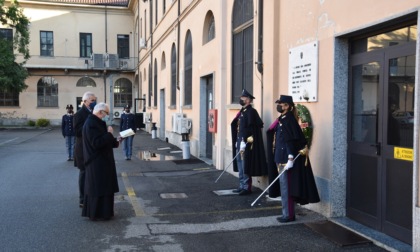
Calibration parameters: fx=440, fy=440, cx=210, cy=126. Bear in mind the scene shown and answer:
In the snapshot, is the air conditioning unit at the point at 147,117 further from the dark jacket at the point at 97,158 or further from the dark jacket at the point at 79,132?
the dark jacket at the point at 97,158

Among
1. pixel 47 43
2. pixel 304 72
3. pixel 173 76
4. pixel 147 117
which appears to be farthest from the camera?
pixel 47 43

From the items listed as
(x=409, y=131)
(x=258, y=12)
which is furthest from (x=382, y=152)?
(x=258, y=12)

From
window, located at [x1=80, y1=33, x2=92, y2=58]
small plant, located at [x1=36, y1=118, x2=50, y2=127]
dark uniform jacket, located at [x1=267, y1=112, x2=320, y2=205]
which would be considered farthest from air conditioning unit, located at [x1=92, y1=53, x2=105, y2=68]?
dark uniform jacket, located at [x1=267, y1=112, x2=320, y2=205]

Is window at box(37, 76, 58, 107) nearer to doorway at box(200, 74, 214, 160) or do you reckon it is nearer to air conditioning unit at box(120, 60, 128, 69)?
air conditioning unit at box(120, 60, 128, 69)

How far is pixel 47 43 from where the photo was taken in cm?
3741

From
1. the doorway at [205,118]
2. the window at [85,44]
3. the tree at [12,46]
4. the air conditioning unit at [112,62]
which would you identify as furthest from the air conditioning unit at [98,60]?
the doorway at [205,118]

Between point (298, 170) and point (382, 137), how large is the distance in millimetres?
1228

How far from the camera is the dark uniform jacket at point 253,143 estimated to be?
322 inches

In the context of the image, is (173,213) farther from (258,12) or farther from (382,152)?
(258,12)

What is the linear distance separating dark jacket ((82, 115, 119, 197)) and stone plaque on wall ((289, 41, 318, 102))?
3.08 metres

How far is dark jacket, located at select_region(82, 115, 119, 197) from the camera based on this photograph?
6.48 metres

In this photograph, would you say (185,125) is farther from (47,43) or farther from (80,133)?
(47,43)

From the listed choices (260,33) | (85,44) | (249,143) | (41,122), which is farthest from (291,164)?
(85,44)

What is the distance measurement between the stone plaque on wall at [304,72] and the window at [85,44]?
3314cm
